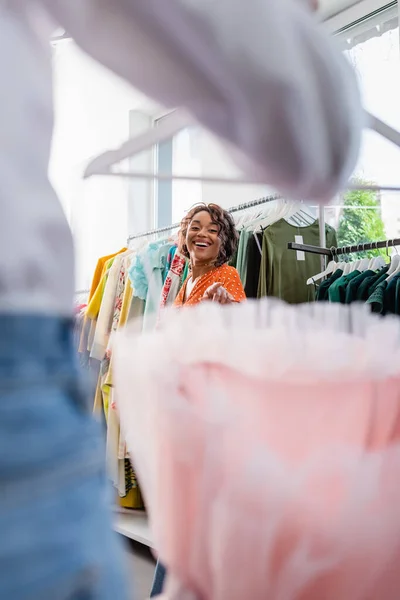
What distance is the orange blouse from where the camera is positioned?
181 cm

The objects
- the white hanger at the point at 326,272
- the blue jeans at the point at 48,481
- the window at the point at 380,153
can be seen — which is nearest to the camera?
the blue jeans at the point at 48,481

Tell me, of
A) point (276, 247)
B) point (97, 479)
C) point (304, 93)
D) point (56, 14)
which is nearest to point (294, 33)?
point (304, 93)

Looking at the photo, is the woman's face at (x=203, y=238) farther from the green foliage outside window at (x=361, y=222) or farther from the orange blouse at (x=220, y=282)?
the green foliage outside window at (x=361, y=222)

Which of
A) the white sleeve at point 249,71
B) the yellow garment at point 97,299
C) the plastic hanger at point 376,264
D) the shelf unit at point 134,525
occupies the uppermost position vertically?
the white sleeve at point 249,71

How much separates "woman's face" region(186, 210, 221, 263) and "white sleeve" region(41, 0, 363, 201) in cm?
157

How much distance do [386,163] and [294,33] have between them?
2.46 metres

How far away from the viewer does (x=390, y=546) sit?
0.42m

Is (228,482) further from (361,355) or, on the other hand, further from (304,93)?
(304,93)

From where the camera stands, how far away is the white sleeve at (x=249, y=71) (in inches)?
13.3

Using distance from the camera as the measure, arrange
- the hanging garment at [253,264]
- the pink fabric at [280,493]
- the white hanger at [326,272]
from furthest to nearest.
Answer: the hanging garment at [253,264] < the white hanger at [326,272] < the pink fabric at [280,493]

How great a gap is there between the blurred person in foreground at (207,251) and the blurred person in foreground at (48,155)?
1314mm

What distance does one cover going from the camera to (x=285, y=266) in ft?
7.59

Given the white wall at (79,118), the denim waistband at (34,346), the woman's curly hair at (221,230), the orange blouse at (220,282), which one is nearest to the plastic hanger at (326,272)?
the woman's curly hair at (221,230)

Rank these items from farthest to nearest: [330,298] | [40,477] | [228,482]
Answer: [330,298] < [228,482] < [40,477]
